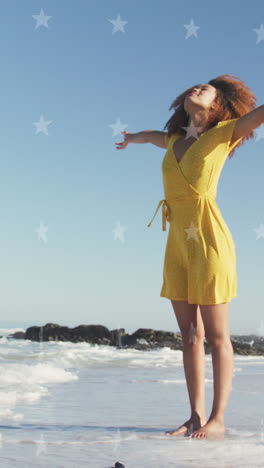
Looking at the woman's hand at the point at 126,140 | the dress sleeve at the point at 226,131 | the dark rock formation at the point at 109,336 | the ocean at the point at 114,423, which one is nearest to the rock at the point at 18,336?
the dark rock formation at the point at 109,336

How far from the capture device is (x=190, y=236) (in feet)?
9.55

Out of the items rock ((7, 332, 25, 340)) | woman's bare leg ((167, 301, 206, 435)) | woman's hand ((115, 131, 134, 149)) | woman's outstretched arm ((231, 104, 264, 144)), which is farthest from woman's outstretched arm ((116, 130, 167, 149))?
rock ((7, 332, 25, 340))

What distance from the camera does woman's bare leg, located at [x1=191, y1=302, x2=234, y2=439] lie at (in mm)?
2777

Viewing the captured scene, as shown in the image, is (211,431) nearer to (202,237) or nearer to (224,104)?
(202,237)

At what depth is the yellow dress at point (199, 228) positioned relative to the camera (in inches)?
111

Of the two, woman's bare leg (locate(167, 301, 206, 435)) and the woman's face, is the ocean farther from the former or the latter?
the woman's face

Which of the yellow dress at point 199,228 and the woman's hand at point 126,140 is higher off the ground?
the woman's hand at point 126,140

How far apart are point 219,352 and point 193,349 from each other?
18 centimetres

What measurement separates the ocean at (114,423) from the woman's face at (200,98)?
5.78ft

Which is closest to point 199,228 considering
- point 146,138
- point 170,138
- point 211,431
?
point 170,138

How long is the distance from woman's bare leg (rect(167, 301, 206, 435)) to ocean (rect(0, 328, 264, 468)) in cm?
23

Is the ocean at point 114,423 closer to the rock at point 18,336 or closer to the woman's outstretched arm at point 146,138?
the woman's outstretched arm at point 146,138

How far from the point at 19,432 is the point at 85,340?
14.2 meters

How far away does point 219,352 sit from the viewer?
112 inches
